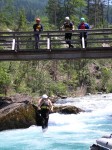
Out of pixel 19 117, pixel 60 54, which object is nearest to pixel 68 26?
pixel 60 54

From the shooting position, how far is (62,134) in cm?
1914

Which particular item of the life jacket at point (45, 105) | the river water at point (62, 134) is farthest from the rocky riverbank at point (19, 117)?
the life jacket at point (45, 105)

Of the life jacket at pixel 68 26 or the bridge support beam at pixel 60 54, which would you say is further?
the bridge support beam at pixel 60 54

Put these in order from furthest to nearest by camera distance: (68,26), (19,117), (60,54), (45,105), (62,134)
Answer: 1. (60,54)
2. (68,26)
3. (19,117)
4. (62,134)
5. (45,105)

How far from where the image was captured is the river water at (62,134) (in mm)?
16641

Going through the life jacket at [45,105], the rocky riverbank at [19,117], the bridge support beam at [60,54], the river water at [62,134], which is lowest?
the river water at [62,134]

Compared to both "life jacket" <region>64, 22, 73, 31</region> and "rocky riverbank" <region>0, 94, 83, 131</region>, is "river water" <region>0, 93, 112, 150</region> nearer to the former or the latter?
"rocky riverbank" <region>0, 94, 83, 131</region>

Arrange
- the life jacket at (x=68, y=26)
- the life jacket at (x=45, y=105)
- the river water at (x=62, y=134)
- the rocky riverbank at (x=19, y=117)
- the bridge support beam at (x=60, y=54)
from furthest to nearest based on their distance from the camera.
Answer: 1. the bridge support beam at (x=60, y=54)
2. the life jacket at (x=68, y=26)
3. the rocky riverbank at (x=19, y=117)
4. the river water at (x=62, y=134)
5. the life jacket at (x=45, y=105)

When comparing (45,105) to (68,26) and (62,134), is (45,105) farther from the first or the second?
(68,26)

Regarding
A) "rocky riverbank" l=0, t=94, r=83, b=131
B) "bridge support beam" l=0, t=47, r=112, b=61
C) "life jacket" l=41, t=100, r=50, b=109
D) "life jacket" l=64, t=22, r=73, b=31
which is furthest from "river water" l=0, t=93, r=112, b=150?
"life jacket" l=64, t=22, r=73, b=31

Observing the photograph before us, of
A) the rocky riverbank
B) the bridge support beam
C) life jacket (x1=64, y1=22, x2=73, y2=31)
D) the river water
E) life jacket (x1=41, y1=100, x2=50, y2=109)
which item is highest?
life jacket (x1=64, y1=22, x2=73, y2=31)

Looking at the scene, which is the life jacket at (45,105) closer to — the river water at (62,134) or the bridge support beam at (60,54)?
the river water at (62,134)

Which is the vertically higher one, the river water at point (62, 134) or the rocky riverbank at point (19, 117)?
the rocky riverbank at point (19, 117)

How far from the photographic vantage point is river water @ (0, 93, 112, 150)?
54.6 feet
